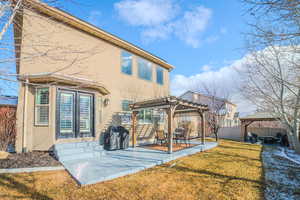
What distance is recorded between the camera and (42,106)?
22.2 feet

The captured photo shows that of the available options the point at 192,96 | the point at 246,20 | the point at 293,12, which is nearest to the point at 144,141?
the point at 246,20

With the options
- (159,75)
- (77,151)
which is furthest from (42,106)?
(159,75)

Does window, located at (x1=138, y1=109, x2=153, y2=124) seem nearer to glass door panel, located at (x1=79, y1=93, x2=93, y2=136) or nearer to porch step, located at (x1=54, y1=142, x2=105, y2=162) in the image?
glass door panel, located at (x1=79, y1=93, x2=93, y2=136)

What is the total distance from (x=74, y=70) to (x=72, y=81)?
1280mm

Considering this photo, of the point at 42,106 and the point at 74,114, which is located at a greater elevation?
the point at 42,106

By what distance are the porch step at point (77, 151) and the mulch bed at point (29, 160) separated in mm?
321

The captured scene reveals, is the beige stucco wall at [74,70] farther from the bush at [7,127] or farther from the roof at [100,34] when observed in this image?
the bush at [7,127]

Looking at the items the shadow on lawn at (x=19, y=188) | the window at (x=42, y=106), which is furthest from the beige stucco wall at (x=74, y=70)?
the shadow on lawn at (x=19, y=188)

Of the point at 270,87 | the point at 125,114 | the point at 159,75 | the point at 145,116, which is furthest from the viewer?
the point at 159,75

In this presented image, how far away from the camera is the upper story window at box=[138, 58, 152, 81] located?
11.6m

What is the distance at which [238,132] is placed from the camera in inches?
719

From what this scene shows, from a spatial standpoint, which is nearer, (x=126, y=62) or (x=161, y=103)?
(x=161, y=103)

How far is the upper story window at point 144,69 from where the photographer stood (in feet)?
38.1

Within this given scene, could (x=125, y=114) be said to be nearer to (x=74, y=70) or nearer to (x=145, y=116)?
(x=145, y=116)
